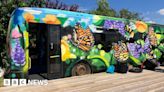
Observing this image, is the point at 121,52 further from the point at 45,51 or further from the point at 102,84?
the point at 45,51

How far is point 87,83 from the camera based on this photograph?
1127 centimetres

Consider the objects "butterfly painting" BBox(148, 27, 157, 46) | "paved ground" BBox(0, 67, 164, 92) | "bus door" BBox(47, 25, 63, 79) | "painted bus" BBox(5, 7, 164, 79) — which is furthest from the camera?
"butterfly painting" BBox(148, 27, 157, 46)

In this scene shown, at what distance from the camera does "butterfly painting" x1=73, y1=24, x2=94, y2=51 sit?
41.0ft

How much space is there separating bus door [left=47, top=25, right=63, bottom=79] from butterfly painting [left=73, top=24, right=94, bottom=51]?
35.3 inches

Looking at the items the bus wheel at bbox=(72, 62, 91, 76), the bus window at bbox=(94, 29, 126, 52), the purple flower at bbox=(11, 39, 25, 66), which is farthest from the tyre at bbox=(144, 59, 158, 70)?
the purple flower at bbox=(11, 39, 25, 66)

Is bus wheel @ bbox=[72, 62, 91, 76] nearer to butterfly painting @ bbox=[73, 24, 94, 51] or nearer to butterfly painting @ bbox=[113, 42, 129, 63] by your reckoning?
butterfly painting @ bbox=[73, 24, 94, 51]

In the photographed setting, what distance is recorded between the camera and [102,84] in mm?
11211

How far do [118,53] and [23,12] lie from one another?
5449 mm

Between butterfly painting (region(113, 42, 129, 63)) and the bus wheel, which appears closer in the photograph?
the bus wheel

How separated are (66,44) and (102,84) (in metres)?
2.12

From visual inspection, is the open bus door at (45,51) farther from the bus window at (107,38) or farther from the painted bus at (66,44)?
the bus window at (107,38)

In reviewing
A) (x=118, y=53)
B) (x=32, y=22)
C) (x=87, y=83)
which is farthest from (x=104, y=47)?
(x=32, y=22)

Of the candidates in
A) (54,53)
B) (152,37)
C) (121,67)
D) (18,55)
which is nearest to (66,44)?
(54,53)

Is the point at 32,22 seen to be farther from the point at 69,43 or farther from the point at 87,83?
the point at 87,83
